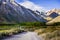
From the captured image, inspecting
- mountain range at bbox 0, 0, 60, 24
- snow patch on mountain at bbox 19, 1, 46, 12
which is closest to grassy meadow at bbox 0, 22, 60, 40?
mountain range at bbox 0, 0, 60, 24

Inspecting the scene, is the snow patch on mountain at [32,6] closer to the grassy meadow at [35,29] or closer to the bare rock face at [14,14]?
the bare rock face at [14,14]

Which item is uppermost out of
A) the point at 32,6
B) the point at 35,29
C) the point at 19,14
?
the point at 32,6

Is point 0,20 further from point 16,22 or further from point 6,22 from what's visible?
point 16,22

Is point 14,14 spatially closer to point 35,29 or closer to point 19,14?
point 19,14

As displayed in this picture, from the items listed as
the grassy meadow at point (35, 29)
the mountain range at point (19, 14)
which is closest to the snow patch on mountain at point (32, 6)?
the mountain range at point (19, 14)

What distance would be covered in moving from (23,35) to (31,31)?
0.26m

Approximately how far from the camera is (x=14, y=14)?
4.14 metres

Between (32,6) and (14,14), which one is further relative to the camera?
(32,6)

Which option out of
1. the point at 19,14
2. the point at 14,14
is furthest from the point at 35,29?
the point at 14,14

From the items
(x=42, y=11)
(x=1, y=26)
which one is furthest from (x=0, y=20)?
(x=42, y=11)

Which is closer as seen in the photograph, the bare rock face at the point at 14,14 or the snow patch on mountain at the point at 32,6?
the bare rock face at the point at 14,14

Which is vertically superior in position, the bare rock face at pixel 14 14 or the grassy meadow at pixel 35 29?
the bare rock face at pixel 14 14

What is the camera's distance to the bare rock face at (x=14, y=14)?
13.3 ft

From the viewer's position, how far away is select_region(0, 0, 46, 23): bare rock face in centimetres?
405
